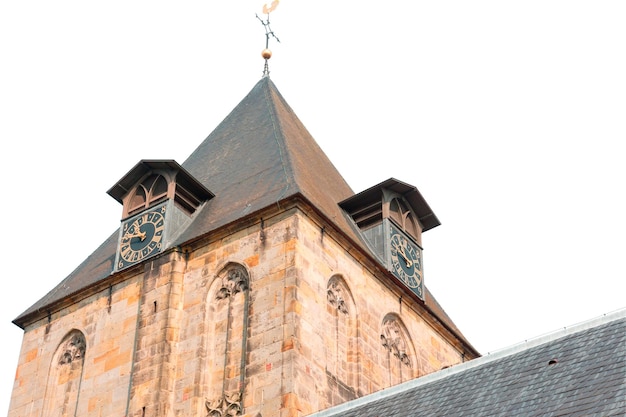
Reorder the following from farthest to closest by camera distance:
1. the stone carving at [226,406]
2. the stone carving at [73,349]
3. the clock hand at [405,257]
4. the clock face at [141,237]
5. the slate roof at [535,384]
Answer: the clock hand at [405,257]
the stone carving at [73,349]
the clock face at [141,237]
the stone carving at [226,406]
the slate roof at [535,384]

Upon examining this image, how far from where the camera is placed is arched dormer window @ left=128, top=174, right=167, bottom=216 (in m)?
29.1

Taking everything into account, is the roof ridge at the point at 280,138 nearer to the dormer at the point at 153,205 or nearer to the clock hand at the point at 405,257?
the dormer at the point at 153,205

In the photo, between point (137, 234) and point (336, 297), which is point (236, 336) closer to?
point (336, 297)

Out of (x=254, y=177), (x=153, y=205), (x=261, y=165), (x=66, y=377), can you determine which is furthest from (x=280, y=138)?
(x=66, y=377)

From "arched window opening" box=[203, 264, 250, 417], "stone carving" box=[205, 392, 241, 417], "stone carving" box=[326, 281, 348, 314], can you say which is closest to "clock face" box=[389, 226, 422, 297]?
"stone carving" box=[326, 281, 348, 314]

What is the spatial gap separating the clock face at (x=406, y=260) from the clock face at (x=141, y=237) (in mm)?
5057

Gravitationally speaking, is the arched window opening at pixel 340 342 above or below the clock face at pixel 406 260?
below

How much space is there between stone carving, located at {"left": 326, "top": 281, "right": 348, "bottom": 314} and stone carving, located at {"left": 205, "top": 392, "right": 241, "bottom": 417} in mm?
3025

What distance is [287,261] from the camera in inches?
1021

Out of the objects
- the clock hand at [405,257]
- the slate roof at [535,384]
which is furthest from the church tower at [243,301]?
the slate roof at [535,384]

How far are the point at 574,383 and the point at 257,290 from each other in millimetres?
10083

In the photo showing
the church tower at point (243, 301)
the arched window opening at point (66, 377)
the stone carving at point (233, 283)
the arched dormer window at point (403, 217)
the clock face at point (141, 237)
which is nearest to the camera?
the church tower at point (243, 301)

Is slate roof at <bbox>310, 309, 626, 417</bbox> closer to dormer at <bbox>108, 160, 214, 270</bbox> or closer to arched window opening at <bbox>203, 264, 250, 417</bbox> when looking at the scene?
arched window opening at <bbox>203, 264, 250, 417</bbox>

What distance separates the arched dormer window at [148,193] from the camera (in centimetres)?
2914
